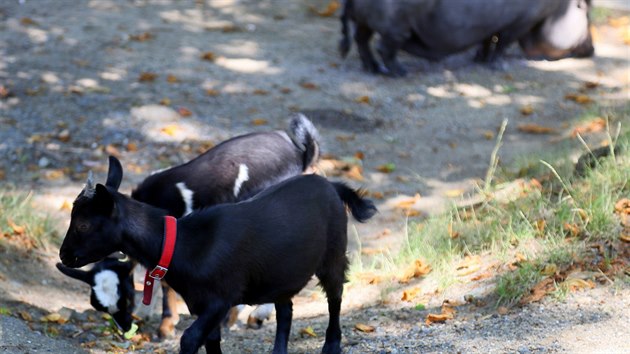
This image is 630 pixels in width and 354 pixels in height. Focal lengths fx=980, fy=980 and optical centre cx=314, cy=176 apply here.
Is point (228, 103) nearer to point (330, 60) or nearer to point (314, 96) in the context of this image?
point (314, 96)

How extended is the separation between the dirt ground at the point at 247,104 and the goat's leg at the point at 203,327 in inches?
42.0

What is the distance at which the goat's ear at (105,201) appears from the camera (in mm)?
4930

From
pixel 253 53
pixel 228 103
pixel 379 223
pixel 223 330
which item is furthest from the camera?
pixel 253 53

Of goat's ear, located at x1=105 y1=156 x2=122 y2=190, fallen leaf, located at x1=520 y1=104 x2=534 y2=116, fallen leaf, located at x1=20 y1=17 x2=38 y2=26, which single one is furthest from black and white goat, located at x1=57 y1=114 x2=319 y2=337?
fallen leaf, located at x1=20 y1=17 x2=38 y2=26

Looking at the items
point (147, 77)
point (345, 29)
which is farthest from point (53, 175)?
point (345, 29)

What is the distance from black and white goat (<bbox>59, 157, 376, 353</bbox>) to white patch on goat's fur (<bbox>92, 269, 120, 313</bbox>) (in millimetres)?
1158

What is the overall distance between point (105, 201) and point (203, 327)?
81 cm

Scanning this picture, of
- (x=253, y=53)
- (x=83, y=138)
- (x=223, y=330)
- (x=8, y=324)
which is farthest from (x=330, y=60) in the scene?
(x=8, y=324)

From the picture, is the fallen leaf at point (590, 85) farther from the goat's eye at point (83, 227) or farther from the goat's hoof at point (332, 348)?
the goat's eye at point (83, 227)

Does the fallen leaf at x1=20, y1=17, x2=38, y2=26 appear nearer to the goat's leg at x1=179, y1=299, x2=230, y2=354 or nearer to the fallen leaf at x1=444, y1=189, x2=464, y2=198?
the fallen leaf at x1=444, y1=189, x2=464, y2=198

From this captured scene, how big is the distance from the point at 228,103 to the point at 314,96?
A: 1036 mm

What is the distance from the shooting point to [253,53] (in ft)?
39.7

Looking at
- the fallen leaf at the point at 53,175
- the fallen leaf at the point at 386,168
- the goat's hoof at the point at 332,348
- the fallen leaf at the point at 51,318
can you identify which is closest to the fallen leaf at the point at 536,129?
the fallen leaf at the point at 386,168

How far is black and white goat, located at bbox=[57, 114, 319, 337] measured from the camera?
6.39 meters
